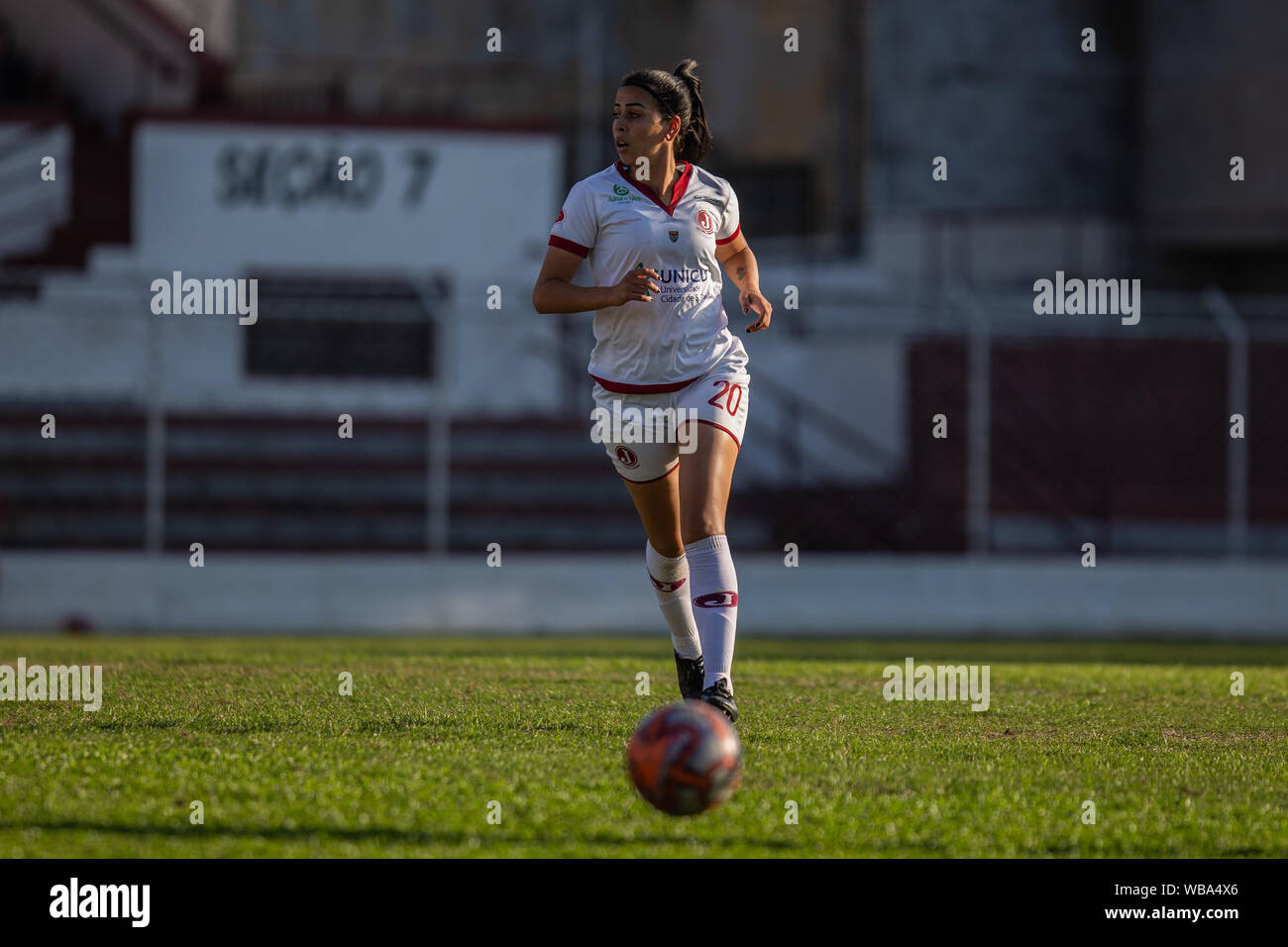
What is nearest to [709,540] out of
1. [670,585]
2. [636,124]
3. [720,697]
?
[670,585]

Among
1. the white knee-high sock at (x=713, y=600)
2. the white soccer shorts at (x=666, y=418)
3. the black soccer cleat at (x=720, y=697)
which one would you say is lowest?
the black soccer cleat at (x=720, y=697)

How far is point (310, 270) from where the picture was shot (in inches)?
846

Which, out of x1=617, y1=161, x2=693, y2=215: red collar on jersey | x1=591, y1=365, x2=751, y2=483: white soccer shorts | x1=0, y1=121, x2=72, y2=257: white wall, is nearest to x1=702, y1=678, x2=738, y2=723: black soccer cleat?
x1=591, y1=365, x2=751, y2=483: white soccer shorts

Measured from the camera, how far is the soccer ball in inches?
182

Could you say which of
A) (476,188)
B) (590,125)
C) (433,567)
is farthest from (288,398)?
(590,125)

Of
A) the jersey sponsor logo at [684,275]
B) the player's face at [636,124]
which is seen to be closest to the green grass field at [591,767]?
the jersey sponsor logo at [684,275]

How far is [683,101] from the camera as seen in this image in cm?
641

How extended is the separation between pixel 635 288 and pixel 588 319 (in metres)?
13.1

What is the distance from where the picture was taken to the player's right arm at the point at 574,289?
5.89m

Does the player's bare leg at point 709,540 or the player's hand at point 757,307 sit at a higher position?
the player's hand at point 757,307

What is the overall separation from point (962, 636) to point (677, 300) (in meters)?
9.20

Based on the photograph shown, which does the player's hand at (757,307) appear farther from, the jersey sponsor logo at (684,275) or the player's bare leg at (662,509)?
the player's bare leg at (662,509)

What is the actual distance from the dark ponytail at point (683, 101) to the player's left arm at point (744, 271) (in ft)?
1.23

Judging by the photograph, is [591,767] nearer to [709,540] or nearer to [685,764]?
[685,764]
